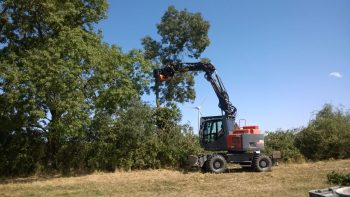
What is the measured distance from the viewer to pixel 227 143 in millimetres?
20547

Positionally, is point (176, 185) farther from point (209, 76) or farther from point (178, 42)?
point (178, 42)

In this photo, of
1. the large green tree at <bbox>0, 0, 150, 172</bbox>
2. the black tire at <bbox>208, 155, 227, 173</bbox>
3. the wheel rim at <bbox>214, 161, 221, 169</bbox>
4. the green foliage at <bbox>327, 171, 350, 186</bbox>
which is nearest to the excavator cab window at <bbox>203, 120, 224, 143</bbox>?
the black tire at <bbox>208, 155, 227, 173</bbox>

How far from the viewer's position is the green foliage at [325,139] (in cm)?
2555

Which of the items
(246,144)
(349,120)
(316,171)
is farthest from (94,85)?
(349,120)

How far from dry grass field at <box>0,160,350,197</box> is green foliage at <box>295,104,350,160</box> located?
20.9 ft

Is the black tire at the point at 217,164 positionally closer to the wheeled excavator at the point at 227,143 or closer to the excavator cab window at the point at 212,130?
the wheeled excavator at the point at 227,143

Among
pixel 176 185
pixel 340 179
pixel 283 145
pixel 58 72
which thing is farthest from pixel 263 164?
pixel 58 72

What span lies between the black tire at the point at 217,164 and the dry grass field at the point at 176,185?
23.3 inches

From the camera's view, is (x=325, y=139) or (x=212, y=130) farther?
(x=325, y=139)

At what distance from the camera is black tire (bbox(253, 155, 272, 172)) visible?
20359 millimetres

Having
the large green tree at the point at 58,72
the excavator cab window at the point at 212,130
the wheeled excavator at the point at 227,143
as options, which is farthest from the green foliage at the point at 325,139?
the large green tree at the point at 58,72

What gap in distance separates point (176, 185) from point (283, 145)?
36.6 ft

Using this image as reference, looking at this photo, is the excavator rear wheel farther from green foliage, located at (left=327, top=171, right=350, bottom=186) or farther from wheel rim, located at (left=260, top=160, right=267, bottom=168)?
green foliage, located at (left=327, top=171, right=350, bottom=186)

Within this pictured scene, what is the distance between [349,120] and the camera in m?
27.2
